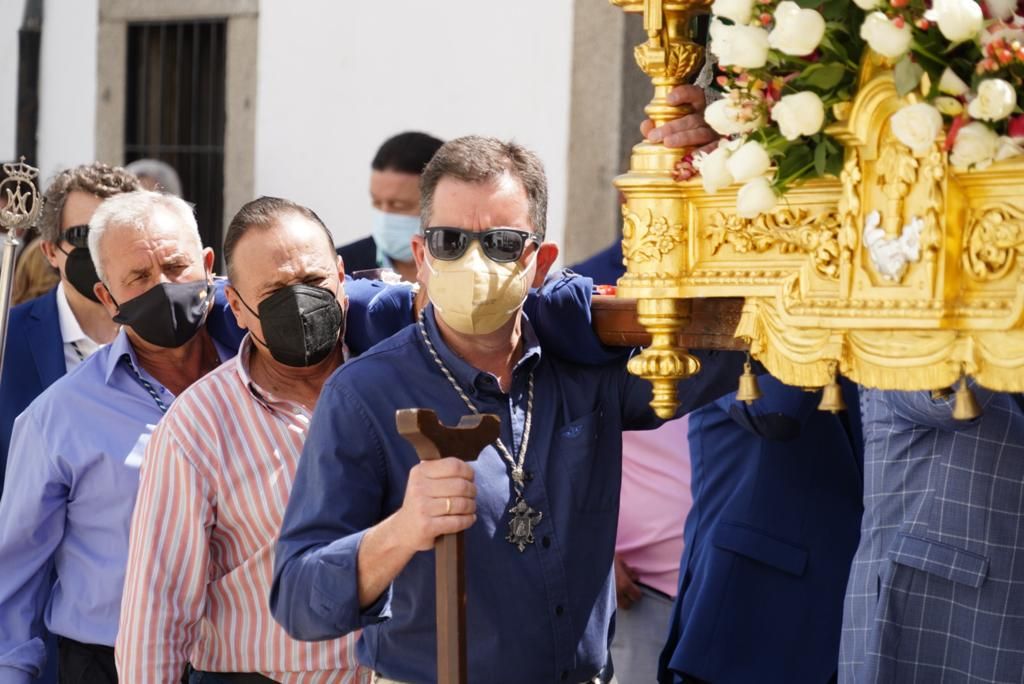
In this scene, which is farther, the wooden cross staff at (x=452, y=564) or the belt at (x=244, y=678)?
the belt at (x=244, y=678)

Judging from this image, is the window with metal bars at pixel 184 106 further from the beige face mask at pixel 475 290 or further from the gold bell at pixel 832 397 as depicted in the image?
the gold bell at pixel 832 397

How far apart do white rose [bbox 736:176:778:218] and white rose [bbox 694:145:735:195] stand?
0.14 feet

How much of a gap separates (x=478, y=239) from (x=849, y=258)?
76 centimetres

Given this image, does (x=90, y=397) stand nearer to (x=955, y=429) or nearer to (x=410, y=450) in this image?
(x=410, y=450)

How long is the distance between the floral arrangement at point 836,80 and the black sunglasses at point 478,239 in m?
0.47

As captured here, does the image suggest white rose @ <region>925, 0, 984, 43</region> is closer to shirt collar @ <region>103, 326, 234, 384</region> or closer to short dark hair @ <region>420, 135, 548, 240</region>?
short dark hair @ <region>420, 135, 548, 240</region>

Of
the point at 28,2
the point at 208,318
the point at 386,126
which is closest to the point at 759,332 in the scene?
the point at 208,318

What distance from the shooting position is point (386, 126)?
812 centimetres

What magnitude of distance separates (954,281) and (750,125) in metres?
0.40

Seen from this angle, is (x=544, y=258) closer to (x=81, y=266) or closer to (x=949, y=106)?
(x=949, y=106)

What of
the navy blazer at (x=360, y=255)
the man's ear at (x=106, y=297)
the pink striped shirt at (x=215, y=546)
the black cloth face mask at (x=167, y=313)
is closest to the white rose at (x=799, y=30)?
the pink striped shirt at (x=215, y=546)

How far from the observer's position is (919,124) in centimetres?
253

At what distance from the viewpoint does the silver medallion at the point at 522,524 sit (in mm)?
3150

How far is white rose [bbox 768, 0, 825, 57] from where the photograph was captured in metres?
2.58
